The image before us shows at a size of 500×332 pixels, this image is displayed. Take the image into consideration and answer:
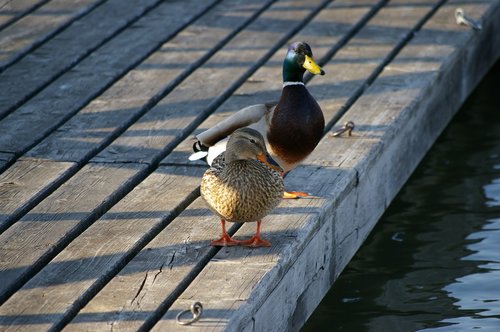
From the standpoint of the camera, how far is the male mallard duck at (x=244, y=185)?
172 inches

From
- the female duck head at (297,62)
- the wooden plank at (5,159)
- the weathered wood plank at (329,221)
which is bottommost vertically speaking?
the weathered wood plank at (329,221)

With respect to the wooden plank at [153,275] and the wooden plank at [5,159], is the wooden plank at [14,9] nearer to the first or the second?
the wooden plank at [5,159]

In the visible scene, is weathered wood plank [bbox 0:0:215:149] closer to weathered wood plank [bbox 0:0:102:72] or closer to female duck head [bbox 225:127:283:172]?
weathered wood plank [bbox 0:0:102:72]

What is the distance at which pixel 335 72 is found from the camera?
6.36 meters

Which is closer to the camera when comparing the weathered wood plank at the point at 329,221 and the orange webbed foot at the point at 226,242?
the weathered wood plank at the point at 329,221

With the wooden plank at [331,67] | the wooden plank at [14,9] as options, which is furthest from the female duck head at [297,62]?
the wooden plank at [14,9]

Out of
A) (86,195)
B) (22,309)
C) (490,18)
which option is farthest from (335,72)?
(22,309)

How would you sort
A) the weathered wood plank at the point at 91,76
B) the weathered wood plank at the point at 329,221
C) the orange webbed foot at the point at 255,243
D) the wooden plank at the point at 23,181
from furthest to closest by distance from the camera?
the weathered wood plank at the point at 91,76 → the wooden plank at the point at 23,181 → the orange webbed foot at the point at 255,243 → the weathered wood plank at the point at 329,221

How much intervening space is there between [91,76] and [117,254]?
2.14m

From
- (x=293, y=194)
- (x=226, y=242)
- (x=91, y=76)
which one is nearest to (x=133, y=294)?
(x=226, y=242)

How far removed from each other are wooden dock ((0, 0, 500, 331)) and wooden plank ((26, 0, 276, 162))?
13 mm

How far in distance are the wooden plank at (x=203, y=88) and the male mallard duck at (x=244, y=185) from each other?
944mm

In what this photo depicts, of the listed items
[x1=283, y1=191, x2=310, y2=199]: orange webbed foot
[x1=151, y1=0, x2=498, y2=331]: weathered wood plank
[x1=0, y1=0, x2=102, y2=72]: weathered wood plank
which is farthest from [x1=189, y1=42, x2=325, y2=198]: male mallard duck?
[x1=0, y1=0, x2=102, y2=72]: weathered wood plank

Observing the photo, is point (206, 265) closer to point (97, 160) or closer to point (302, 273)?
point (302, 273)
